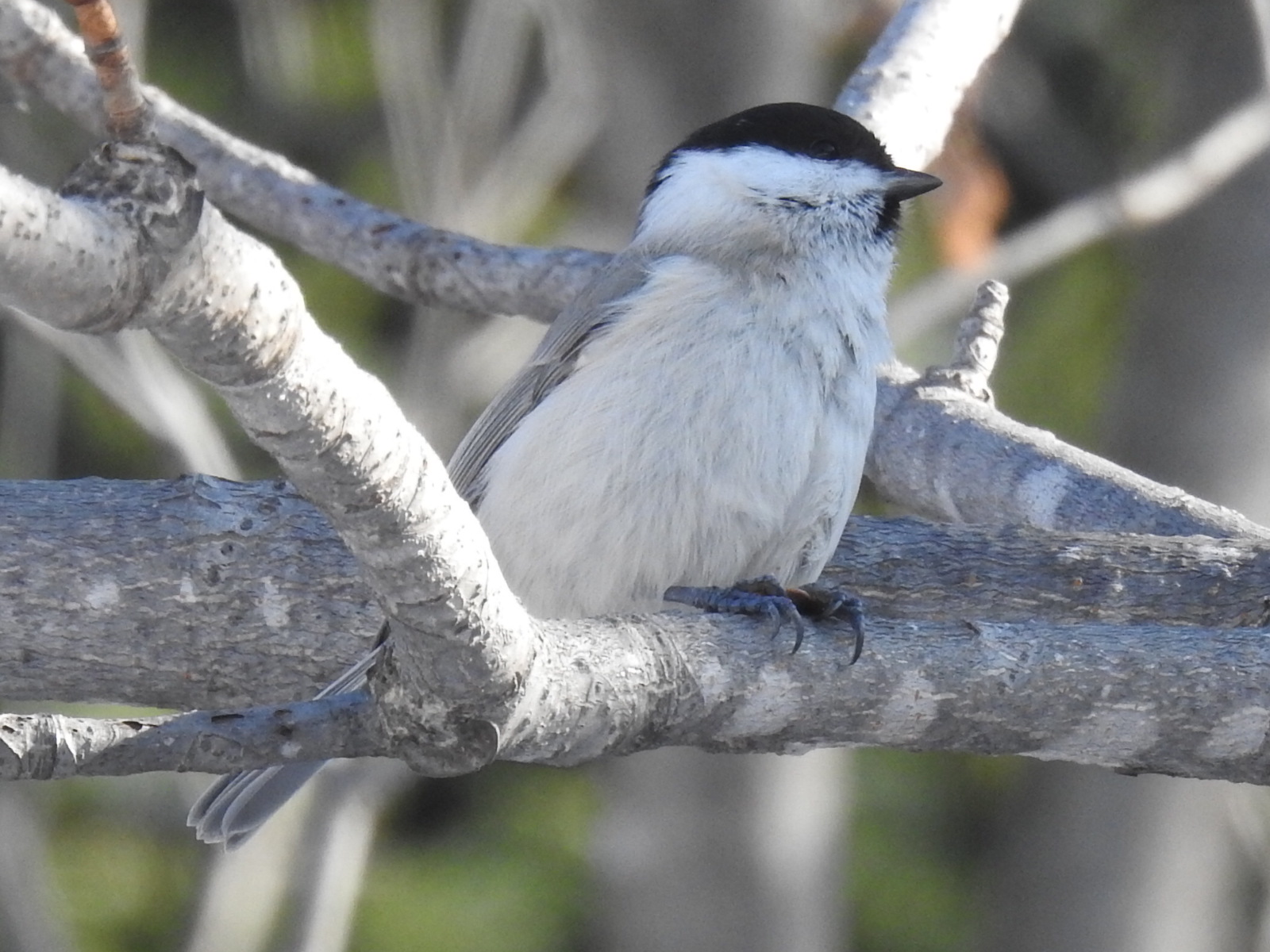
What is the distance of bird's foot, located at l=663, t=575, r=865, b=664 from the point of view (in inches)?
85.9

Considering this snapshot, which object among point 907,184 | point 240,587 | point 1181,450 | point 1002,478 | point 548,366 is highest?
point 1181,450

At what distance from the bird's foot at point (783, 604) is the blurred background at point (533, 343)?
2147 millimetres

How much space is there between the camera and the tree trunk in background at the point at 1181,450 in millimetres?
5406

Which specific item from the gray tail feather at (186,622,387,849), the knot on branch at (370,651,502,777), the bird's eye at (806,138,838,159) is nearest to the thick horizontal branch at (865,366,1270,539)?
the bird's eye at (806,138,838,159)

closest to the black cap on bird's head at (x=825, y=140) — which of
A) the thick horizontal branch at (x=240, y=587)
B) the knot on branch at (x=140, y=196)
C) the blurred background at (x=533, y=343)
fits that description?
the thick horizontal branch at (x=240, y=587)

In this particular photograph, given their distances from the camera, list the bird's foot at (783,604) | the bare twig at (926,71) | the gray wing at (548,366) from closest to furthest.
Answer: the bird's foot at (783,604)
the gray wing at (548,366)
the bare twig at (926,71)

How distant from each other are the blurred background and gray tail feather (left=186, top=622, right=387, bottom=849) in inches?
68.0

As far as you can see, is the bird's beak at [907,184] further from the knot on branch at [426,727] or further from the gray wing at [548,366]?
the knot on branch at [426,727]

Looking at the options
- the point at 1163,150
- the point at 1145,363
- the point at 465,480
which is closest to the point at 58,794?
the point at 465,480

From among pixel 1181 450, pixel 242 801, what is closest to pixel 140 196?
pixel 242 801

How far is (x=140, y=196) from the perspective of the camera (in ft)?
3.78

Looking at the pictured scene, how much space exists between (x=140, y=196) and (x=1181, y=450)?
4866 mm

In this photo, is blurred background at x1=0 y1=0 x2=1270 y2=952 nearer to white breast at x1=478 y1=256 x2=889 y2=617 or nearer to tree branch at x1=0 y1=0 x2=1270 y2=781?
white breast at x1=478 y1=256 x2=889 y2=617

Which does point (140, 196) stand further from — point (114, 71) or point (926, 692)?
point (926, 692)
